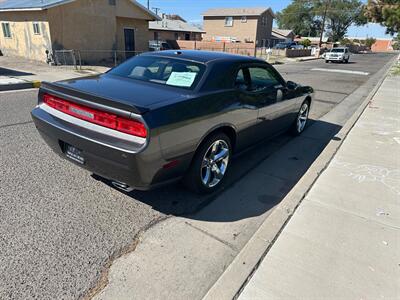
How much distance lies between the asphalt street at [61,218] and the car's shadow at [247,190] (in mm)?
21

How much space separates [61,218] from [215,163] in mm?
1772

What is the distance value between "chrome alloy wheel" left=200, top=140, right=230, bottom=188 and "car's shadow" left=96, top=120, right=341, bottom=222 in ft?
0.60

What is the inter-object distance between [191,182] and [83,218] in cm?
117

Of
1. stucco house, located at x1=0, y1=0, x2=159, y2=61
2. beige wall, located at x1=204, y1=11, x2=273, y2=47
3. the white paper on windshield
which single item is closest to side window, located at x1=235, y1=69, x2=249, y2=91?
the white paper on windshield

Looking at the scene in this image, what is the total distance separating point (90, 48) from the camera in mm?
17891

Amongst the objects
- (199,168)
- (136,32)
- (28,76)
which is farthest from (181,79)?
(136,32)

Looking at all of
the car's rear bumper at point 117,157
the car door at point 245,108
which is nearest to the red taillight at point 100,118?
the car's rear bumper at point 117,157

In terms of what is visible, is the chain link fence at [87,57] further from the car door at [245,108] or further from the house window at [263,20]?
the house window at [263,20]

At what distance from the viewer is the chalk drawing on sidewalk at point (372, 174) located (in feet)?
13.6

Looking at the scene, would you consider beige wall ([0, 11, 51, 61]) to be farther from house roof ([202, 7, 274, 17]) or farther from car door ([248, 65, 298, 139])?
house roof ([202, 7, 274, 17])

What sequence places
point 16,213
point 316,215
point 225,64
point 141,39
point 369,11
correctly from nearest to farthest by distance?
point 16,213 → point 316,215 → point 225,64 → point 141,39 → point 369,11

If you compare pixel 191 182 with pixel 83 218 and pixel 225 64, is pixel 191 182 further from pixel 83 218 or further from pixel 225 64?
pixel 225 64

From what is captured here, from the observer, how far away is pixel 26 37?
17188 millimetres

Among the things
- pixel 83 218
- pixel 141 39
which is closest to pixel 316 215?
pixel 83 218
